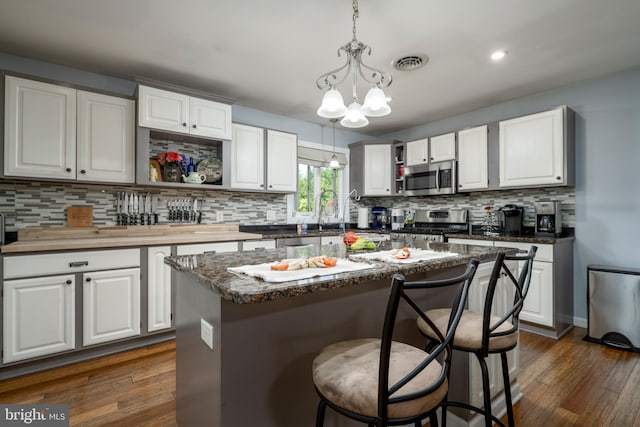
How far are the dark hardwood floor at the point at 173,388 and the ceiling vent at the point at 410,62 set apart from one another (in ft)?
8.32

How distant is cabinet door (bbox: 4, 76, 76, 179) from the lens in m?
2.27

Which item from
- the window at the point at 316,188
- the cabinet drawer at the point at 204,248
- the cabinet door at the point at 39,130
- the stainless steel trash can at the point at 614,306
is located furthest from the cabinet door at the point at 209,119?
the stainless steel trash can at the point at 614,306

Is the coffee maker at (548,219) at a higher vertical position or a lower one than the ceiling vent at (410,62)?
lower

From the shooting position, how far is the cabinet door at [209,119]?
2961mm

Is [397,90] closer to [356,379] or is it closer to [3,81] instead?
[356,379]

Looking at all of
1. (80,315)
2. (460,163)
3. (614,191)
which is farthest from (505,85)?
(80,315)

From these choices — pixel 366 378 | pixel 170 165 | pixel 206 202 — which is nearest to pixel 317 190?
pixel 206 202

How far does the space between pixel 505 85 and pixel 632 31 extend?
0.98 m

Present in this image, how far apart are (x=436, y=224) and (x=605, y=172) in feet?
6.02

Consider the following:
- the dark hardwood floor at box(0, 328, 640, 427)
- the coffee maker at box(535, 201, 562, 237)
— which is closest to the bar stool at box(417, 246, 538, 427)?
the dark hardwood floor at box(0, 328, 640, 427)

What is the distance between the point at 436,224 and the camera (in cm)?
426

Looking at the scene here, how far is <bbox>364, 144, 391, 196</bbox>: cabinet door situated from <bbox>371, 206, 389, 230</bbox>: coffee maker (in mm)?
346

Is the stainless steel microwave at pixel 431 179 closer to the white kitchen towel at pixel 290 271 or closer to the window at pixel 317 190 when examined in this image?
the window at pixel 317 190

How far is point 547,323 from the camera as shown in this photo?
277 centimetres
